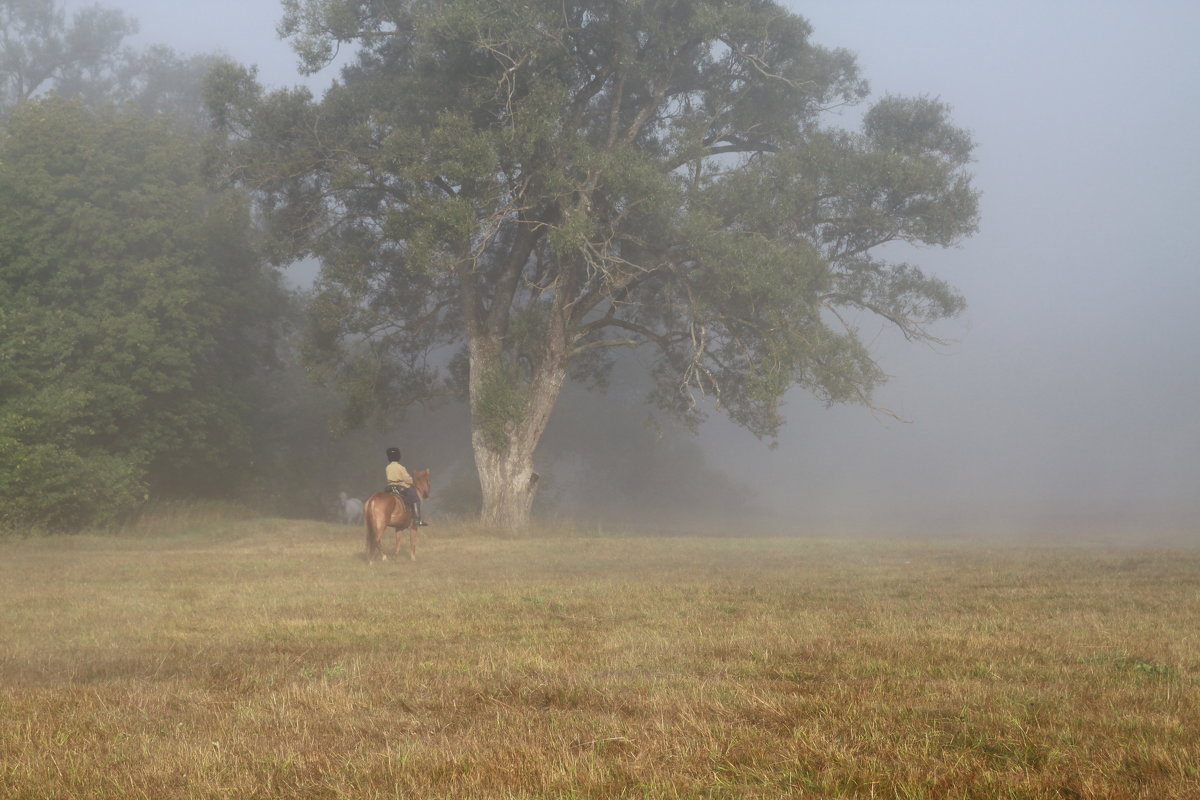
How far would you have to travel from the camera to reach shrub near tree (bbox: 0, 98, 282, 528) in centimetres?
2298

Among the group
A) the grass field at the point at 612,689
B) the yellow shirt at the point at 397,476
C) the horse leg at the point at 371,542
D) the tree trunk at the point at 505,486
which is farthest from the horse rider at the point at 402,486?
the tree trunk at the point at 505,486

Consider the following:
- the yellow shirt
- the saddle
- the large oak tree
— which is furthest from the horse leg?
the large oak tree

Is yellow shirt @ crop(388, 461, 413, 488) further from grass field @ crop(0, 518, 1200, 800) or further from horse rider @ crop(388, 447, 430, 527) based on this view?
grass field @ crop(0, 518, 1200, 800)

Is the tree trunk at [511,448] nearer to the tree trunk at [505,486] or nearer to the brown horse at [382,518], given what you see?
the tree trunk at [505,486]

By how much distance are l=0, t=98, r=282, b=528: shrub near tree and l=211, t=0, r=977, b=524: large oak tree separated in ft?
12.6

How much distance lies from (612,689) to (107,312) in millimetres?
25504

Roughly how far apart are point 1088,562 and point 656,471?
3807 cm

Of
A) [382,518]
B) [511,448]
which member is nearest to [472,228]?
[511,448]

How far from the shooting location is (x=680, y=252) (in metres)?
25.3

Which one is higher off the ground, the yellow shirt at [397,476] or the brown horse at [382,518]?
the yellow shirt at [397,476]

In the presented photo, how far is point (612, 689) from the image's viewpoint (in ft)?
17.7

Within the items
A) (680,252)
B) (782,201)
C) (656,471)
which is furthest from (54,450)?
(656,471)

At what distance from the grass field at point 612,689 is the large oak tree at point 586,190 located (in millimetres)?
13037

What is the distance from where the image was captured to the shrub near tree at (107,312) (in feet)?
75.4
